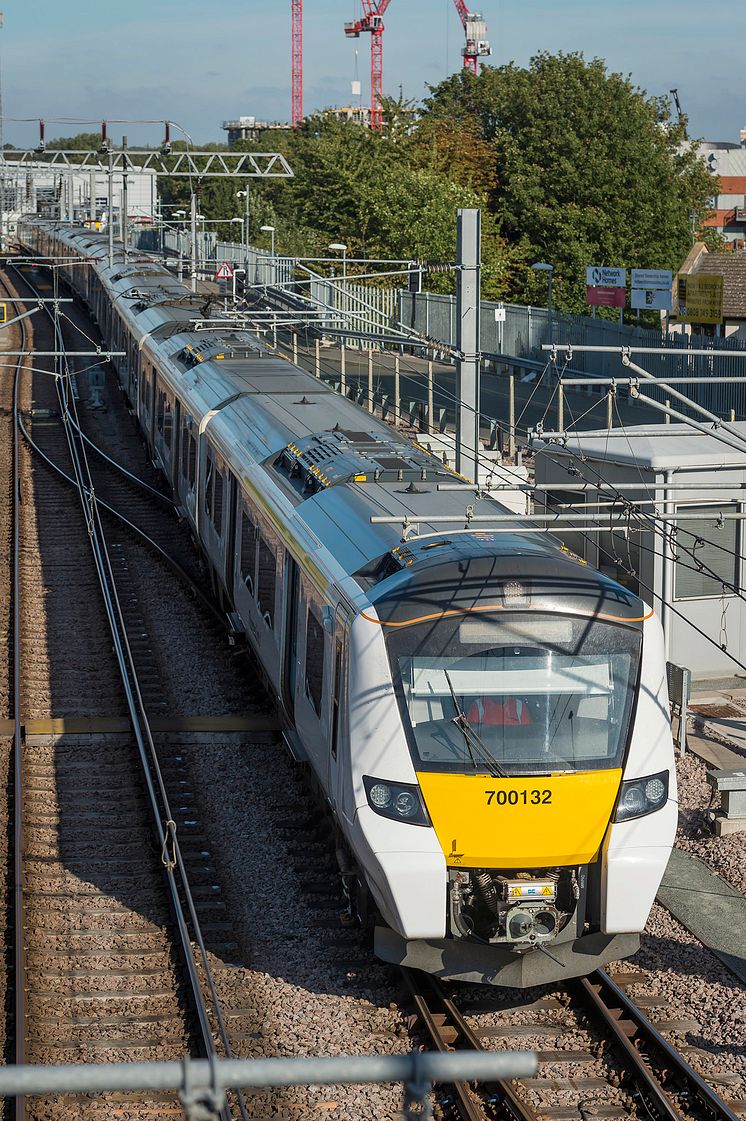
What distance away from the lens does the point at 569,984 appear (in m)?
8.91

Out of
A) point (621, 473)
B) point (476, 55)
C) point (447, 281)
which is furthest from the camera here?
point (476, 55)

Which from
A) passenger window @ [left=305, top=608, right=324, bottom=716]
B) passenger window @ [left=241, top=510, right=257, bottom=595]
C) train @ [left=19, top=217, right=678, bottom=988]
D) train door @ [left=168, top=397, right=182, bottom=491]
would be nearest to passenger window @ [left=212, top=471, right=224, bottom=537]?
passenger window @ [left=241, top=510, right=257, bottom=595]

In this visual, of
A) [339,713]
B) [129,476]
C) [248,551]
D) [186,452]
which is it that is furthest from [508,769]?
[129,476]

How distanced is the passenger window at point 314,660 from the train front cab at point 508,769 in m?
1.29

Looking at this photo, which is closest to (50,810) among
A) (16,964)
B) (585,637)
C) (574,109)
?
(16,964)

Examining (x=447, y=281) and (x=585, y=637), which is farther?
(x=447, y=281)

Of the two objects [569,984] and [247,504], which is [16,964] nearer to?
[569,984]

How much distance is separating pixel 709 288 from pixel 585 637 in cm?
3690

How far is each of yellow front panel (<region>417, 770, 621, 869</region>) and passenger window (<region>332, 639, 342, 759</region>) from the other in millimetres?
1002

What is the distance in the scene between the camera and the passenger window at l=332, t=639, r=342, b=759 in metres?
9.02

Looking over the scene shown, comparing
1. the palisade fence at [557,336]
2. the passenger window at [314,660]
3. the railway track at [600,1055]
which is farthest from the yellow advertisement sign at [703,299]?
the railway track at [600,1055]

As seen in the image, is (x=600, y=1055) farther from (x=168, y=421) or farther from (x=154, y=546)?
(x=168, y=421)

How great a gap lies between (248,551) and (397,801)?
5913 mm

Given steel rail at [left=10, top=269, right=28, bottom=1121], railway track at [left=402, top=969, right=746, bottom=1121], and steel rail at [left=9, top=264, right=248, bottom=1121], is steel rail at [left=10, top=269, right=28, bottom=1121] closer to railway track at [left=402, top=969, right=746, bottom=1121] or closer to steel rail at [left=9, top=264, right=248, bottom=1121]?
steel rail at [left=9, top=264, right=248, bottom=1121]
